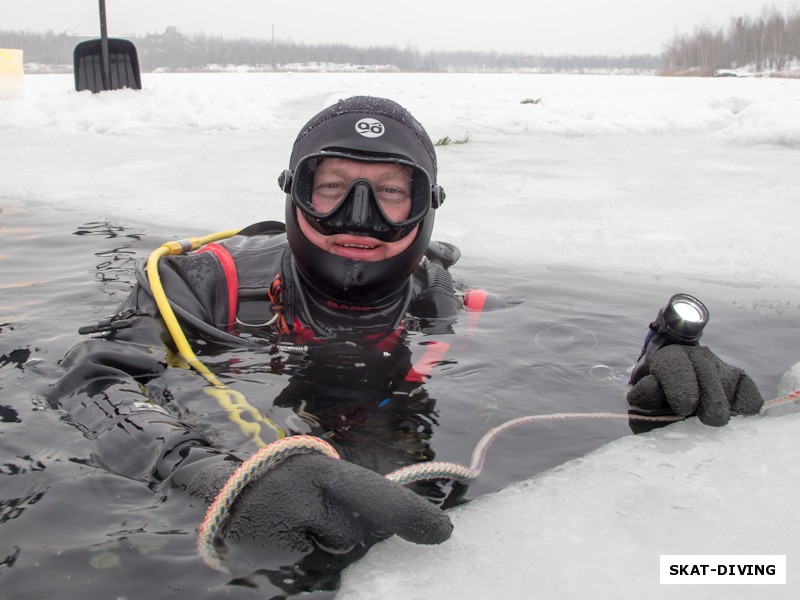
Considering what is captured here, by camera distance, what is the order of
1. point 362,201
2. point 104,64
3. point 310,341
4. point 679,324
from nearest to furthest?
point 679,324
point 362,201
point 310,341
point 104,64

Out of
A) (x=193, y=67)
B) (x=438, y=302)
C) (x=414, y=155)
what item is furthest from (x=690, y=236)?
(x=193, y=67)

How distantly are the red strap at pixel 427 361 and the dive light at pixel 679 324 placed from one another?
865 mm

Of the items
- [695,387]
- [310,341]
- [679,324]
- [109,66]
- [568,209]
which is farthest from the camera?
[109,66]

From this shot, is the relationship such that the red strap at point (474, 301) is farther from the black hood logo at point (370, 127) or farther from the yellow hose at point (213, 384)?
the yellow hose at point (213, 384)

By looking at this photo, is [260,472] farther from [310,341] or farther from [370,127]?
[370,127]

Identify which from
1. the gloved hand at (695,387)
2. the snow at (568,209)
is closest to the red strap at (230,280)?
the snow at (568,209)

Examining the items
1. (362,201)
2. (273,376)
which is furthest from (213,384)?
(362,201)

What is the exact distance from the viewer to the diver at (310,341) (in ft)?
7.06

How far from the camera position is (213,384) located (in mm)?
2535

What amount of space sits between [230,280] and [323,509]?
1.47m

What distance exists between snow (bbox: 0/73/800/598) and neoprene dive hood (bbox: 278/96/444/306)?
43.7 inches

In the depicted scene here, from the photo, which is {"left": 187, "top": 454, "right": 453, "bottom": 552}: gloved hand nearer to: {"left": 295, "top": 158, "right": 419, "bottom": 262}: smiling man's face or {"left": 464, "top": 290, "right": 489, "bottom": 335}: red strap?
{"left": 295, "top": 158, "right": 419, "bottom": 262}: smiling man's face

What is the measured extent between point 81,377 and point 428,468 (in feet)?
4.12

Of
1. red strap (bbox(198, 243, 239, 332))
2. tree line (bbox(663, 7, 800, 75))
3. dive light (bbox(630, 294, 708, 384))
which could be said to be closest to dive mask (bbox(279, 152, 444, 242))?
red strap (bbox(198, 243, 239, 332))
